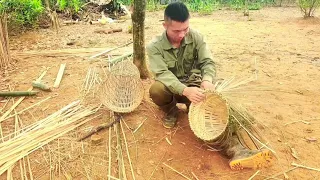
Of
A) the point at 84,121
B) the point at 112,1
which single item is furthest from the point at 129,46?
the point at 112,1

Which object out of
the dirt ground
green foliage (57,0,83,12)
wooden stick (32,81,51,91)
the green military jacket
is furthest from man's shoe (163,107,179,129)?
green foliage (57,0,83,12)

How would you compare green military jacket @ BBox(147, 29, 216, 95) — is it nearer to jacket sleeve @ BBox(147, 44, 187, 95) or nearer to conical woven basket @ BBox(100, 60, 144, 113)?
jacket sleeve @ BBox(147, 44, 187, 95)

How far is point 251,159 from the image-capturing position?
2219 mm

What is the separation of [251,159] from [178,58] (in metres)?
1.08

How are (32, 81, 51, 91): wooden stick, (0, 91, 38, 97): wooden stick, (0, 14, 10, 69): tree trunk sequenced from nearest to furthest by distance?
(0, 91, 38, 97): wooden stick < (32, 81, 51, 91): wooden stick < (0, 14, 10, 69): tree trunk

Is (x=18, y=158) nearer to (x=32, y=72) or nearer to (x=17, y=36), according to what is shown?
(x=32, y=72)

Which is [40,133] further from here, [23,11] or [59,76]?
[23,11]

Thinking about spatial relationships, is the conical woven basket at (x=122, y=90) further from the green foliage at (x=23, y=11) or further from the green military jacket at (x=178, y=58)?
the green foliage at (x=23, y=11)

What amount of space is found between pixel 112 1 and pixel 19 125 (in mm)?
6950

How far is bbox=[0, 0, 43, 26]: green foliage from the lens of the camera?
20.2 feet

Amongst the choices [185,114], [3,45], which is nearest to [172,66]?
[185,114]

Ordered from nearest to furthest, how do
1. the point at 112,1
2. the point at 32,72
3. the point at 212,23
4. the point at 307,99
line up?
1. the point at 307,99
2. the point at 32,72
3. the point at 212,23
4. the point at 112,1

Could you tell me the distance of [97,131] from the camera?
283 cm

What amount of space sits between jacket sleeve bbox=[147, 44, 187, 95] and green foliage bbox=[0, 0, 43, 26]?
14.2 ft
